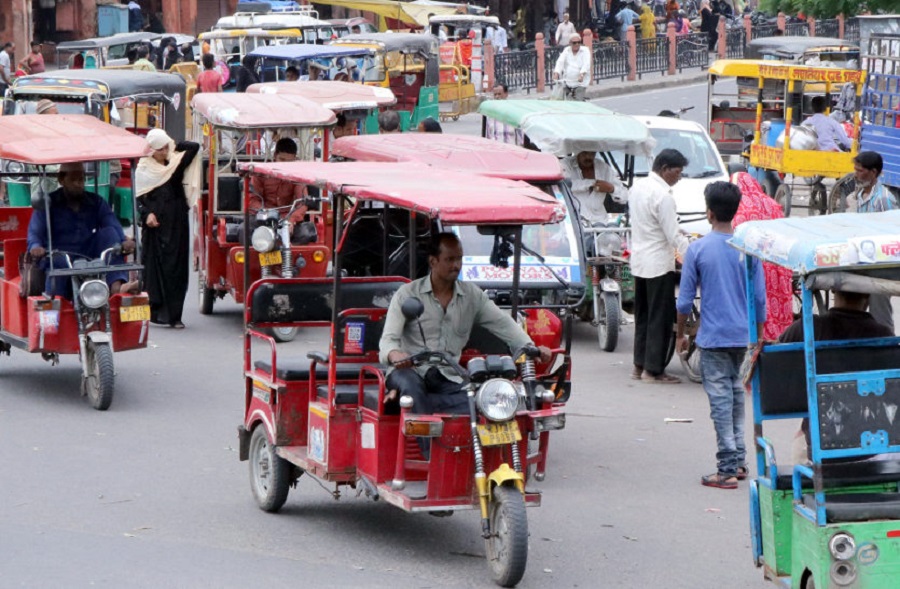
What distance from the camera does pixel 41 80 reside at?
19.8m

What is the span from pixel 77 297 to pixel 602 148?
5323 mm

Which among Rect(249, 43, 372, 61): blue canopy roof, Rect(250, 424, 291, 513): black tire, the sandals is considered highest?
Rect(249, 43, 372, 61): blue canopy roof

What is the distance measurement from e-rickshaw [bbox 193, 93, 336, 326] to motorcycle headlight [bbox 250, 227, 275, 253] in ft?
0.11

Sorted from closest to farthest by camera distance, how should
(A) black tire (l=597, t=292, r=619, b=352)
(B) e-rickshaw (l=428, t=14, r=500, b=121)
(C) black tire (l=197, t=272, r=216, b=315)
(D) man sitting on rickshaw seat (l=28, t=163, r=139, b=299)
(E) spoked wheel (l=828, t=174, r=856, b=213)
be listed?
(D) man sitting on rickshaw seat (l=28, t=163, r=139, b=299) → (A) black tire (l=597, t=292, r=619, b=352) → (C) black tire (l=197, t=272, r=216, b=315) → (E) spoked wheel (l=828, t=174, r=856, b=213) → (B) e-rickshaw (l=428, t=14, r=500, b=121)

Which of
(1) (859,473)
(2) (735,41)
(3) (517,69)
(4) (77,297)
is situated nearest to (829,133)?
(4) (77,297)

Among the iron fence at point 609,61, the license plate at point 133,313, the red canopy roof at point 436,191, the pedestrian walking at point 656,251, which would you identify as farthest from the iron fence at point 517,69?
the red canopy roof at point 436,191

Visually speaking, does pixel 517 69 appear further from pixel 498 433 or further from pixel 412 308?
pixel 498 433

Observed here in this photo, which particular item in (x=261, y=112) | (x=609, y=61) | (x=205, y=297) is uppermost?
(x=261, y=112)

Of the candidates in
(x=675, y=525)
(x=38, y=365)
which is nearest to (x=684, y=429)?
(x=675, y=525)

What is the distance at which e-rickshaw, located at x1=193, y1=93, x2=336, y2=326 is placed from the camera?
13875mm

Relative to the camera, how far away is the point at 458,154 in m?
12.2

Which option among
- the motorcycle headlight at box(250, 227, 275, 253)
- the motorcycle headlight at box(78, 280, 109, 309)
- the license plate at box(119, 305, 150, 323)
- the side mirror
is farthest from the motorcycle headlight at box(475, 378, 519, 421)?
the motorcycle headlight at box(250, 227, 275, 253)

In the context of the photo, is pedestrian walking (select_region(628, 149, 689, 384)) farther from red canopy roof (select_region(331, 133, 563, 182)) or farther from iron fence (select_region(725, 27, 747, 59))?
iron fence (select_region(725, 27, 747, 59))

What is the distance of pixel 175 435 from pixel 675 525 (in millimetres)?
3601
